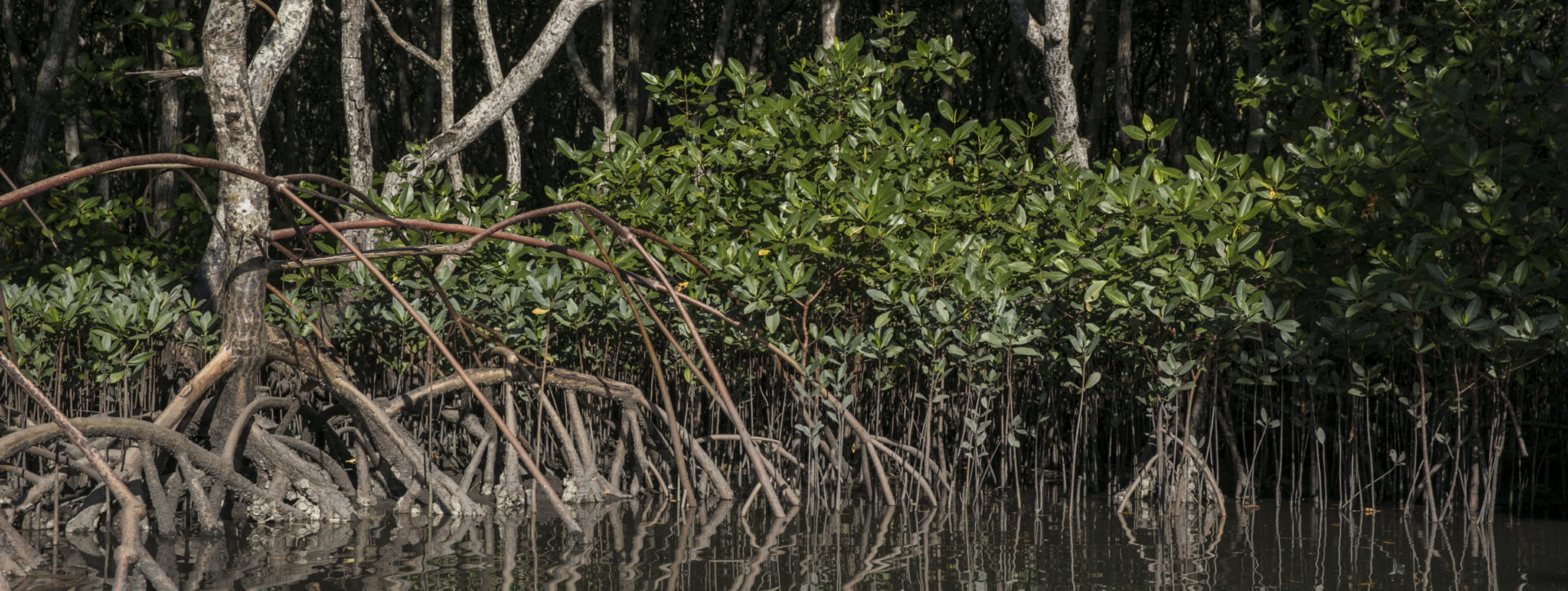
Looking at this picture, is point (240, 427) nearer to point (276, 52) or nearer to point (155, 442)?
point (155, 442)

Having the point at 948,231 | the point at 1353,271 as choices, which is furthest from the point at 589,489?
the point at 1353,271

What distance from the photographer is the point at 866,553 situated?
13.2 ft

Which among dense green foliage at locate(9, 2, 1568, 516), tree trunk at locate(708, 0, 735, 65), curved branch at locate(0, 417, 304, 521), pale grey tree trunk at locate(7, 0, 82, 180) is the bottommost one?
curved branch at locate(0, 417, 304, 521)

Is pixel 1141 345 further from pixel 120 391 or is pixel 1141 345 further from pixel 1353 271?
pixel 120 391

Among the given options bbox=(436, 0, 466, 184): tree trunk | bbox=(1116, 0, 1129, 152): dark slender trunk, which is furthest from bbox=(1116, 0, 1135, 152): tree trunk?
bbox=(436, 0, 466, 184): tree trunk

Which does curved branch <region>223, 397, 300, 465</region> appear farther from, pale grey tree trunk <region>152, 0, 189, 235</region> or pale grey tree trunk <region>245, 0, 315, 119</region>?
pale grey tree trunk <region>152, 0, 189, 235</region>

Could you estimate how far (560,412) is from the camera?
6.07 meters

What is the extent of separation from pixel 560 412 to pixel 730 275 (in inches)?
64.2

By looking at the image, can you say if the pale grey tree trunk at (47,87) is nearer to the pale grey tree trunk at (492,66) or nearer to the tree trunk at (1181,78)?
the pale grey tree trunk at (492,66)

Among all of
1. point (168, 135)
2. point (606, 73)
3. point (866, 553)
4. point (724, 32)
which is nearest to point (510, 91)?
point (168, 135)

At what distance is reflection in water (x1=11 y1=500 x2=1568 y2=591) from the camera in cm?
354

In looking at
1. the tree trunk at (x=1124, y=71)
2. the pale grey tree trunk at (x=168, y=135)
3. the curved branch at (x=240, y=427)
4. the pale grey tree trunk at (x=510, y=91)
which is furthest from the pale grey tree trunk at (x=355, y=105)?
the tree trunk at (x=1124, y=71)

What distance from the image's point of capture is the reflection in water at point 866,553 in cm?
354

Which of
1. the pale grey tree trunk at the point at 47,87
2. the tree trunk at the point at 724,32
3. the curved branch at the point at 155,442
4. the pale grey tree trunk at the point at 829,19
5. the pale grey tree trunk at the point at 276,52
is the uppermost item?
the tree trunk at the point at 724,32
